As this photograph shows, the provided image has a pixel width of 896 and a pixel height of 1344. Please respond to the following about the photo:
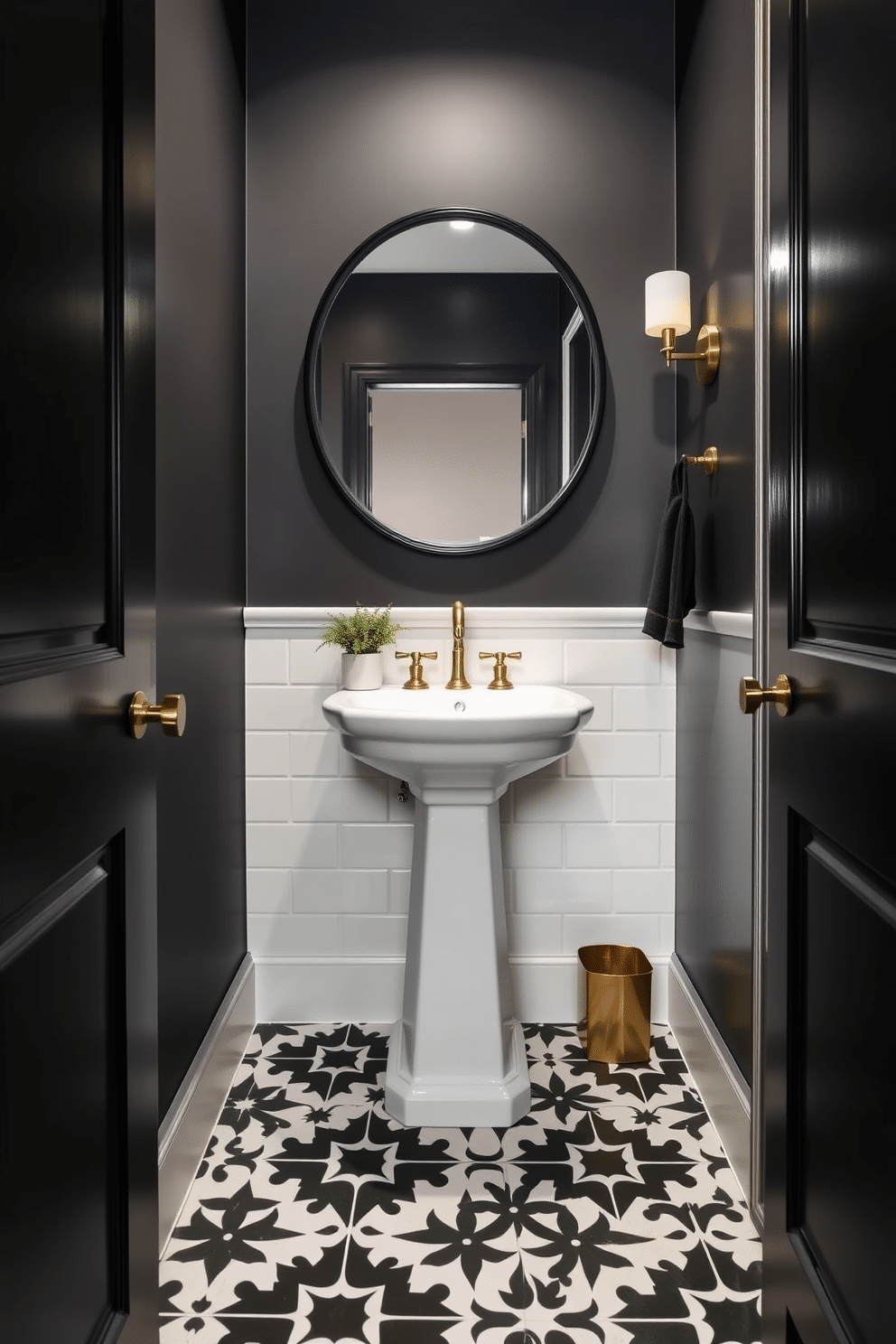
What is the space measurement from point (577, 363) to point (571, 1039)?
5.31ft

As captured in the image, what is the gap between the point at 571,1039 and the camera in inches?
87.0

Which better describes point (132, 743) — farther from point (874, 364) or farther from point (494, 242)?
point (494, 242)

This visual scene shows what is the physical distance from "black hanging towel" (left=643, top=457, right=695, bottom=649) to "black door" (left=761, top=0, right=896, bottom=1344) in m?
0.93

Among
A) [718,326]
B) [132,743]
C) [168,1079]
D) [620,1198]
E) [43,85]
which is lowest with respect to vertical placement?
[620,1198]

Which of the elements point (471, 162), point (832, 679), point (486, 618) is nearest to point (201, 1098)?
point (486, 618)

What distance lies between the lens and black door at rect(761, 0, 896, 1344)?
0.77 meters

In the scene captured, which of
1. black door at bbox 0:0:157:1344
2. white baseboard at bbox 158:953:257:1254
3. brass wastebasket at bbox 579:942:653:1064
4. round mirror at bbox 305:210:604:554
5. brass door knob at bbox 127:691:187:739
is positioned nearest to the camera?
black door at bbox 0:0:157:1344

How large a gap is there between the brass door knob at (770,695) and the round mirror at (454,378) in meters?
1.22

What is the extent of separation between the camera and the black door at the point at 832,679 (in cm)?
77

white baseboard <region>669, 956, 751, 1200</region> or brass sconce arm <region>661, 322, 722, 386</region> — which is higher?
brass sconce arm <region>661, 322, 722, 386</region>

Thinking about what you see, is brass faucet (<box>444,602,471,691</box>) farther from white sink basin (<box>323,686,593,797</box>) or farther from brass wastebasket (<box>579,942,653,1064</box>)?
brass wastebasket (<box>579,942,653,1064</box>)

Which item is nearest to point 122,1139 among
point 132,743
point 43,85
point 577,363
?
point 132,743

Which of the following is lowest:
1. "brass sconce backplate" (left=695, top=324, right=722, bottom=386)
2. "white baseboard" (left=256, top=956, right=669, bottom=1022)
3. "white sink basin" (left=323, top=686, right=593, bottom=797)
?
"white baseboard" (left=256, top=956, right=669, bottom=1022)

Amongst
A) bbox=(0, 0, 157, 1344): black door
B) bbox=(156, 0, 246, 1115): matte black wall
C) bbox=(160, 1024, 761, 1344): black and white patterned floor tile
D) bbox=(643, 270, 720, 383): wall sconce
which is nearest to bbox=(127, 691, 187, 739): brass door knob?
bbox=(0, 0, 157, 1344): black door
